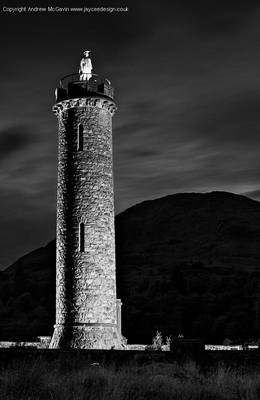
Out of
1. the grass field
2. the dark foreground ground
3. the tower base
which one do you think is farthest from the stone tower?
the grass field

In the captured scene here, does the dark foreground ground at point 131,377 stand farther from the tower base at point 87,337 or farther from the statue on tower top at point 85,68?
the statue on tower top at point 85,68

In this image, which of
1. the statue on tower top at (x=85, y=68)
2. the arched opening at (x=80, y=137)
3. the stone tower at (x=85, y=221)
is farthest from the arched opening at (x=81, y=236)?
the statue on tower top at (x=85, y=68)

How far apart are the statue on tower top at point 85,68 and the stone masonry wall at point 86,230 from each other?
1.56 m

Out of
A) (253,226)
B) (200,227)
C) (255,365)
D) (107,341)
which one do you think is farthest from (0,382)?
(200,227)

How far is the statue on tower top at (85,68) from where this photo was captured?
968 inches

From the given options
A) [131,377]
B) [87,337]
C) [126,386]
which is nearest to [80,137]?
[87,337]

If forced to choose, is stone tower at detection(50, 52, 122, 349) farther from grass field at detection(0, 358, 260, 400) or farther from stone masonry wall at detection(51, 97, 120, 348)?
grass field at detection(0, 358, 260, 400)

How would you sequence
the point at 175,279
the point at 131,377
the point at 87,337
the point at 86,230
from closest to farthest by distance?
the point at 131,377 → the point at 87,337 → the point at 86,230 → the point at 175,279

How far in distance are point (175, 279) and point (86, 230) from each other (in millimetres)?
29367

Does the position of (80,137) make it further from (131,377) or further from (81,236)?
(131,377)

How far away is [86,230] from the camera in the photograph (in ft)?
73.9

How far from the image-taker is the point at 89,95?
23578 mm

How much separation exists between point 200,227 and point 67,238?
242 ft

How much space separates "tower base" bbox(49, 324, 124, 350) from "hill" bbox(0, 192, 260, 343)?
40.6 feet
